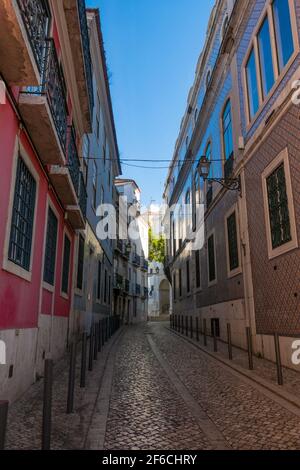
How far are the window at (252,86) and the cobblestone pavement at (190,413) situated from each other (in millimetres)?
6668

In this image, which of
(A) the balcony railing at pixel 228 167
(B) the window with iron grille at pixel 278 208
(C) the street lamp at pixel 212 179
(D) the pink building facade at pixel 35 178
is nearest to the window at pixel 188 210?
(A) the balcony railing at pixel 228 167

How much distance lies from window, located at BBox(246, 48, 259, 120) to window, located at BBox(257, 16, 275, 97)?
0.56 metres

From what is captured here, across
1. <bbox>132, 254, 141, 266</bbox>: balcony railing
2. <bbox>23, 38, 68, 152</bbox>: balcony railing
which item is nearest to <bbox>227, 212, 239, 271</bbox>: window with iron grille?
<bbox>23, 38, 68, 152</bbox>: balcony railing

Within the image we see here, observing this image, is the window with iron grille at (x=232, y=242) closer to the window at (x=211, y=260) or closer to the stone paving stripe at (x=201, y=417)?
the window at (x=211, y=260)

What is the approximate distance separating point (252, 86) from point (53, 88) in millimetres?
5907

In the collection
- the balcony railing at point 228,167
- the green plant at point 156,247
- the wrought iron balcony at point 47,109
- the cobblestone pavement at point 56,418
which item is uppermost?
the green plant at point 156,247

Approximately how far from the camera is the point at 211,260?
16359 mm

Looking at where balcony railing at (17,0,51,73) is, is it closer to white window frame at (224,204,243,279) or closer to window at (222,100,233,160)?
white window frame at (224,204,243,279)

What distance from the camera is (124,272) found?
3731 cm

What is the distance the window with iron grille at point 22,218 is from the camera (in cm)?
601

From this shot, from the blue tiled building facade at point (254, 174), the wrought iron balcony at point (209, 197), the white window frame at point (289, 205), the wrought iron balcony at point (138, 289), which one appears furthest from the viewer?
the wrought iron balcony at point (138, 289)

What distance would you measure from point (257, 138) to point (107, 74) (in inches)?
452

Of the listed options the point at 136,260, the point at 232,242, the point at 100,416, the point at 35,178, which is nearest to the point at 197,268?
the point at 232,242
